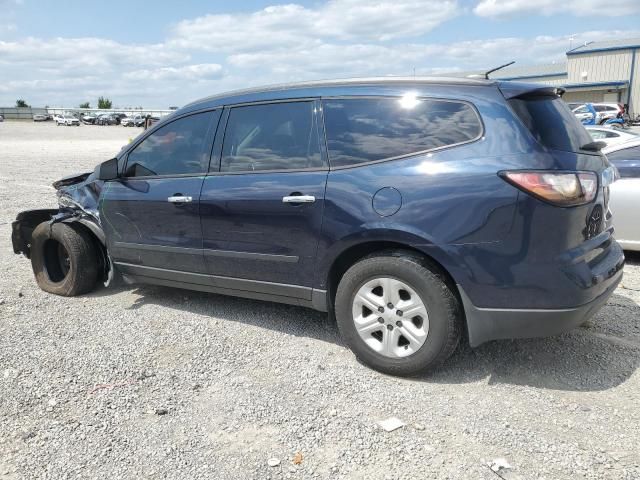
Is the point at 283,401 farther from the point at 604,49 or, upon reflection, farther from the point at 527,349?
the point at 604,49

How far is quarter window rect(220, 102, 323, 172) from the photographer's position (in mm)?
3931

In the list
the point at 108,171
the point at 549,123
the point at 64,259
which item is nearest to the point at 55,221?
the point at 64,259

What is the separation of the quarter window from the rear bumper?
139 centimetres

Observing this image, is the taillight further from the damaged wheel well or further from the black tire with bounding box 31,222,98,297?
the black tire with bounding box 31,222,98,297

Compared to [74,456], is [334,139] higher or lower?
higher

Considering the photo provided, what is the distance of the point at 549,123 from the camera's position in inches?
134

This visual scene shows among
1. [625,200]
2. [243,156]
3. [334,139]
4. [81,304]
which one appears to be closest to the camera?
[334,139]

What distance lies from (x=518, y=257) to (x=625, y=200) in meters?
3.49

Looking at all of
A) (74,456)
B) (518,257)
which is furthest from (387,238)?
(74,456)

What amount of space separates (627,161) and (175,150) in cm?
467

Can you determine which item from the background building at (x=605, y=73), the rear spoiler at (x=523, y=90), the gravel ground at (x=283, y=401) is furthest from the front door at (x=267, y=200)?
the background building at (x=605, y=73)

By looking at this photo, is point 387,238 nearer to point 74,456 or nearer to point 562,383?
point 562,383

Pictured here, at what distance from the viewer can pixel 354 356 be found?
400 cm

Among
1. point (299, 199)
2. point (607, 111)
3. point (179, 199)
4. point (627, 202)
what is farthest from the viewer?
point (607, 111)
